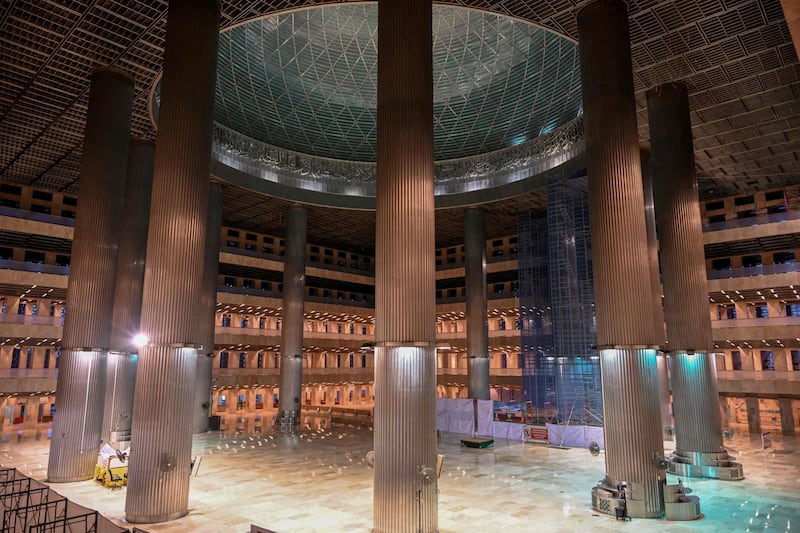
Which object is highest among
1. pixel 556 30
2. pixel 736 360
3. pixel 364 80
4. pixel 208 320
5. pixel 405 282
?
pixel 364 80

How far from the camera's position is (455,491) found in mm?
17375

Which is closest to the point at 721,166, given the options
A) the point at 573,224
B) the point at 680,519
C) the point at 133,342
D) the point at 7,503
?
the point at 573,224

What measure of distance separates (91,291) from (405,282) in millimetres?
13010

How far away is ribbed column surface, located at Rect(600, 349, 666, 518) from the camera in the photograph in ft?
48.5

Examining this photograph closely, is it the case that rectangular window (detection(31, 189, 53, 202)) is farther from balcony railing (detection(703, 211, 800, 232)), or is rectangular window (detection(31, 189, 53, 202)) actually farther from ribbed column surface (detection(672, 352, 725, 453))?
balcony railing (detection(703, 211, 800, 232))

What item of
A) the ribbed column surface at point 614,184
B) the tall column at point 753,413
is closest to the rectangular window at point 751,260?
the tall column at point 753,413

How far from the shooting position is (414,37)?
1392 cm

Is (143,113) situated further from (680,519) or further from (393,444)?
(680,519)

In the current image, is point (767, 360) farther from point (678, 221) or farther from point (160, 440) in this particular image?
point (160, 440)

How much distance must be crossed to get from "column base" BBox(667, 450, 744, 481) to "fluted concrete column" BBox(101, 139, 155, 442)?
2339cm

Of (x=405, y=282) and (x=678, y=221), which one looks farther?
(x=678, y=221)

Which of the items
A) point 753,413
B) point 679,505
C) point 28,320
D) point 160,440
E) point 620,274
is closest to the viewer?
point 160,440

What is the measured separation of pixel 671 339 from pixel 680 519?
9.40m

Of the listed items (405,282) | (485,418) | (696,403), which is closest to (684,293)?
(696,403)
